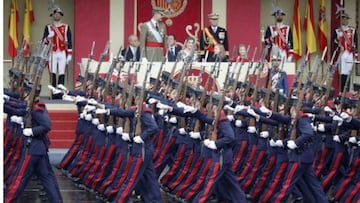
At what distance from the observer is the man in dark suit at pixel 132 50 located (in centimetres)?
2598

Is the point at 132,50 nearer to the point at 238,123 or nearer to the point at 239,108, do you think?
the point at 238,123

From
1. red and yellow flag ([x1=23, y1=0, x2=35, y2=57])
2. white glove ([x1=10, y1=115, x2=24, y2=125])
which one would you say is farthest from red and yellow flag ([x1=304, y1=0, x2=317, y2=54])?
white glove ([x1=10, y1=115, x2=24, y2=125])

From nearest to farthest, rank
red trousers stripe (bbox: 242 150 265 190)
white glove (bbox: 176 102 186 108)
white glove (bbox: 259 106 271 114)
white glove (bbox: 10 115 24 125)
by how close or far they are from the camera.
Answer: white glove (bbox: 10 115 24 125)
white glove (bbox: 176 102 186 108)
white glove (bbox: 259 106 271 114)
red trousers stripe (bbox: 242 150 265 190)

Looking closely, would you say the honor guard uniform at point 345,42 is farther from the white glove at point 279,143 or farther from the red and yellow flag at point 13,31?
the white glove at point 279,143

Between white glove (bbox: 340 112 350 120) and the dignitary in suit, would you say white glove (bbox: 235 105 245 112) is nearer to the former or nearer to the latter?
white glove (bbox: 340 112 350 120)

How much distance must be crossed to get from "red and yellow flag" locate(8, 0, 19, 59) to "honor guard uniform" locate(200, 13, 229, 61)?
4.07 metres

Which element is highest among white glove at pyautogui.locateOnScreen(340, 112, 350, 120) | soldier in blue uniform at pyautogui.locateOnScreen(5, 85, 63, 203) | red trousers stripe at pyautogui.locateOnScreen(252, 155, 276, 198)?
white glove at pyautogui.locateOnScreen(340, 112, 350, 120)

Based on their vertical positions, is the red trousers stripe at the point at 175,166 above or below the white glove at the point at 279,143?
below

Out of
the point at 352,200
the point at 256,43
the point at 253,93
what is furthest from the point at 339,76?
the point at 352,200

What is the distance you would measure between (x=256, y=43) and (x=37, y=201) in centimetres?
1015

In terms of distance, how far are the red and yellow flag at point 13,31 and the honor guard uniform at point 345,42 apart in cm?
665

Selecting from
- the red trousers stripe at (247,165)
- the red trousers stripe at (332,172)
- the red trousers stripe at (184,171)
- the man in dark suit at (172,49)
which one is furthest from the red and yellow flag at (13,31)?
the red trousers stripe at (332,172)

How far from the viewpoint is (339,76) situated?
28.9m

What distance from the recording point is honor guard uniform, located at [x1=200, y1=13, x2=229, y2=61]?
87.8 feet
